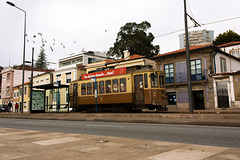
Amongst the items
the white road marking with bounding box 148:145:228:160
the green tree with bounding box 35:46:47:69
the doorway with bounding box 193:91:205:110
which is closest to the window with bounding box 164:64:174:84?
the doorway with bounding box 193:91:205:110

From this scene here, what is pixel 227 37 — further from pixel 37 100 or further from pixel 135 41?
pixel 37 100

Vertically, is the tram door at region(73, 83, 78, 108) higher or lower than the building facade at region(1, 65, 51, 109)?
lower

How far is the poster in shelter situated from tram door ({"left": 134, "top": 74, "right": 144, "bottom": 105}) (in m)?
12.4

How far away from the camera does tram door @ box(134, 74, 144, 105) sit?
17.8m

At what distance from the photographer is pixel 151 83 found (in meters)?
17.3

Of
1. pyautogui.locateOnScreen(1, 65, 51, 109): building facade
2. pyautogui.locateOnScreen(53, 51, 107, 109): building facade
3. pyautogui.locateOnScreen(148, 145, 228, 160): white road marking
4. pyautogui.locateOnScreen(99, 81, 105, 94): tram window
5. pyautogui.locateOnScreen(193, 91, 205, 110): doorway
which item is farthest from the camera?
pyautogui.locateOnScreen(1, 65, 51, 109): building facade

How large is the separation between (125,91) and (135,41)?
100 feet

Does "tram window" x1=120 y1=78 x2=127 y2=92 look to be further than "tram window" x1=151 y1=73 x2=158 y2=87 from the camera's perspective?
Yes

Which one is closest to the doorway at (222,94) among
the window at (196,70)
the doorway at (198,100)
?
the doorway at (198,100)

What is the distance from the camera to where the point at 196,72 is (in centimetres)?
2697

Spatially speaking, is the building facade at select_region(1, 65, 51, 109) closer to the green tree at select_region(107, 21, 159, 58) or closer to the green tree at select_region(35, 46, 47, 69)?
the green tree at select_region(107, 21, 159, 58)

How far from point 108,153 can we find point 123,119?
31.2 ft

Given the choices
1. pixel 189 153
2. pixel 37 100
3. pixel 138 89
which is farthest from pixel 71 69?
pixel 189 153

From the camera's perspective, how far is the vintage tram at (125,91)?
57.2 feet
